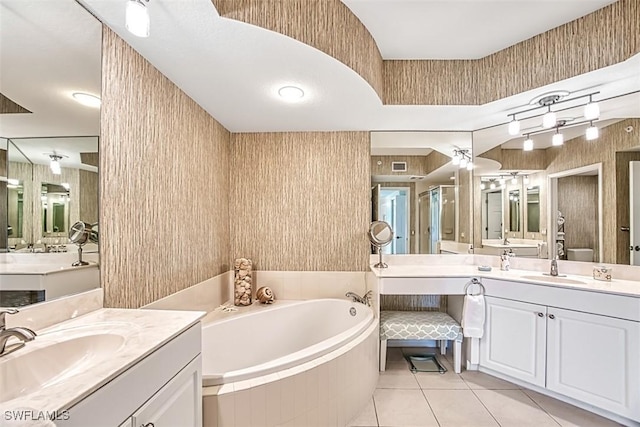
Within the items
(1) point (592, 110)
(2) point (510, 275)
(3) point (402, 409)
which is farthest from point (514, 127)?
(3) point (402, 409)

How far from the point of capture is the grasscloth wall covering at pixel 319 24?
4.67ft

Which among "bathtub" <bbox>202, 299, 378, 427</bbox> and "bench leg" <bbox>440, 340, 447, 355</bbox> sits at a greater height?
"bathtub" <bbox>202, 299, 378, 427</bbox>

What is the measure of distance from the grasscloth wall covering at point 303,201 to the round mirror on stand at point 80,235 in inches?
63.2

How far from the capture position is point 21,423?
58 centimetres

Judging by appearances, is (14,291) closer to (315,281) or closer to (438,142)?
(315,281)

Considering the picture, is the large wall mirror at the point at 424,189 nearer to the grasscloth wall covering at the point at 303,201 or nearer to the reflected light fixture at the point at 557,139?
the grasscloth wall covering at the point at 303,201

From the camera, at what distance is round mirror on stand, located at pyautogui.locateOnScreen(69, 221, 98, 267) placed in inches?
51.5

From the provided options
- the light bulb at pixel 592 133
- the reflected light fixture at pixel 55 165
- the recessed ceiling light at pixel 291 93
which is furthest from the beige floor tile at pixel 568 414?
the reflected light fixture at pixel 55 165

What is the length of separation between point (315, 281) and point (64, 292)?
199cm

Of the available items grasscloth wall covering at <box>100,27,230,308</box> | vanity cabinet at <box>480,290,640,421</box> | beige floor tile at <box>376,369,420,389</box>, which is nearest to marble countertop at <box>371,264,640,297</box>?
vanity cabinet at <box>480,290,640,421</box>

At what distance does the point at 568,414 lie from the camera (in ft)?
6.61

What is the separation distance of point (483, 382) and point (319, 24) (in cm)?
281

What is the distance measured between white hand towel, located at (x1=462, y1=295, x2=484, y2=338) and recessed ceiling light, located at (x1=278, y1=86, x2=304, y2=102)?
2.06 m

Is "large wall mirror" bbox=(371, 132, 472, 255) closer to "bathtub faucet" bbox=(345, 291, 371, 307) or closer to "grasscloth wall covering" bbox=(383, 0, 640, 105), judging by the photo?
"bathtub faucet" bbox=(345, 291, 371, 307)
